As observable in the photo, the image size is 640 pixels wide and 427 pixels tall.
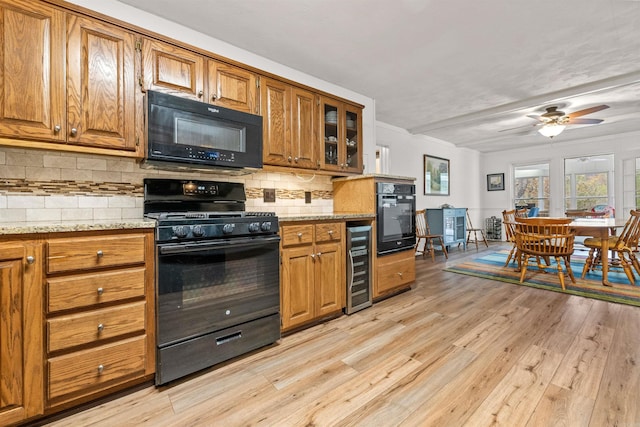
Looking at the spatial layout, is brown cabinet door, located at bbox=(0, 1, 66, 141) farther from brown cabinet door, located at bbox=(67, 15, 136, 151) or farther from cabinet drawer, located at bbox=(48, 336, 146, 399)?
cabinet drawer, located at bbox=(48, 336, 146, 399)

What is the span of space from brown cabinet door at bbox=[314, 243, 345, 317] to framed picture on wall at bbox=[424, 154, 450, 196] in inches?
162

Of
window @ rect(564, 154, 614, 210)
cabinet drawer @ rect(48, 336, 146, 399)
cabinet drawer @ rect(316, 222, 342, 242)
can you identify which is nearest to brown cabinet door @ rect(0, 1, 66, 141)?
cabinet drawer @ rect(48, 336, 146, 399)

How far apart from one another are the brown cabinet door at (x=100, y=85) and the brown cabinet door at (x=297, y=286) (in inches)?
53.2

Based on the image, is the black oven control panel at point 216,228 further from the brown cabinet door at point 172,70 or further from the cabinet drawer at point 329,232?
the brown cabinet door at point 172,70

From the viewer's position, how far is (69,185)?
6.35 ft

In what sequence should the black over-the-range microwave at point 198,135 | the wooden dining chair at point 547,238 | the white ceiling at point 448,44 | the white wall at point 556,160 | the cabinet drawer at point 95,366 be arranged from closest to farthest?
the cabinet drawer at point 95,366, the black over-the-range microwave at point 198,135, the white ceiling at point 448,44, the wooden dining chair at point 547,238, the white wall at point 556,160

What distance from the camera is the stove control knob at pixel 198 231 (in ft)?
5.75

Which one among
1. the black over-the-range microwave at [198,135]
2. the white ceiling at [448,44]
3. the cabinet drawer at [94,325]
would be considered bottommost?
the cabinet drawer at [94,325]

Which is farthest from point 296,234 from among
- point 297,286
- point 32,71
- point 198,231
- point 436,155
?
point 436,155

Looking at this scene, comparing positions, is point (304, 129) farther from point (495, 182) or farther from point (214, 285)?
point (495, 182)

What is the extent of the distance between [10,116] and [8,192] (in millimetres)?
483

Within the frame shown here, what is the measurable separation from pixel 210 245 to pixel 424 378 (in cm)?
151

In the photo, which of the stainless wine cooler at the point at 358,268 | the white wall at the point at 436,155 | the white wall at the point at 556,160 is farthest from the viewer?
the white wall at the point at 556,160

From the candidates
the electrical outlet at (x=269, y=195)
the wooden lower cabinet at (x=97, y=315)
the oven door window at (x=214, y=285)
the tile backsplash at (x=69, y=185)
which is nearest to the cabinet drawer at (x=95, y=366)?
the wooden lower cabinet at (x=97, y=315)
